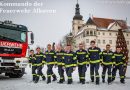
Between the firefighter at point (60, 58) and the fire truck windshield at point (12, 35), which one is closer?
the firefighter at point (60, 58)

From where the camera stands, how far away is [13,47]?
1295cm

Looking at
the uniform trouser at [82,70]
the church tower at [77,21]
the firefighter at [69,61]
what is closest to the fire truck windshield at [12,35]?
the firefighter at [69,61]

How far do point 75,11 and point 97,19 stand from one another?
9790mm

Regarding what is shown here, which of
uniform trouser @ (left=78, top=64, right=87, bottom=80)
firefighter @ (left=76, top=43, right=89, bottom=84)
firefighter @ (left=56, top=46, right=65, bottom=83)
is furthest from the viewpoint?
firefighter @ (left=56, top=46, right=65, bottom=83)

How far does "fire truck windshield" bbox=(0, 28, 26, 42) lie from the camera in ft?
42.0

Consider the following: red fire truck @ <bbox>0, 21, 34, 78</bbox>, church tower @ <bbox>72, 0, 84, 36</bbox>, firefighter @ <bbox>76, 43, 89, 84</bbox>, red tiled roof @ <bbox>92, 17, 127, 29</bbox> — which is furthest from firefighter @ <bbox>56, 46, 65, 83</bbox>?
church tower @ <bbox>72, 0, 84, 36</bbox>

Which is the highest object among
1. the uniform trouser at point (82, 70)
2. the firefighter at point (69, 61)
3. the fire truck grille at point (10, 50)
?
the fire truck grille at point (10, 50)

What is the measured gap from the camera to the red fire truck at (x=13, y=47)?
12584mm

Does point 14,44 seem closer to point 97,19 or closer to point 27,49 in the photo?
point 27,49

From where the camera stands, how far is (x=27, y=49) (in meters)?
13.8

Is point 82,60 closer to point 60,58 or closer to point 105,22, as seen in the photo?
point 60,58

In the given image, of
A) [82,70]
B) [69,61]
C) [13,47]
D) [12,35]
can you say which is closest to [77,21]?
[12,35]

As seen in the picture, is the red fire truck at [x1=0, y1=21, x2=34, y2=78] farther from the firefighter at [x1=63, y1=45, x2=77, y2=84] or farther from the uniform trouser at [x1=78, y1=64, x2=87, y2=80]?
the uniform trouser at [x1=78, y1=64, x2=87, y2=80]

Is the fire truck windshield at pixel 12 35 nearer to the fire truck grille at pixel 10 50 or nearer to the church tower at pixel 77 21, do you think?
the fire truck grille at pixel 10 50
